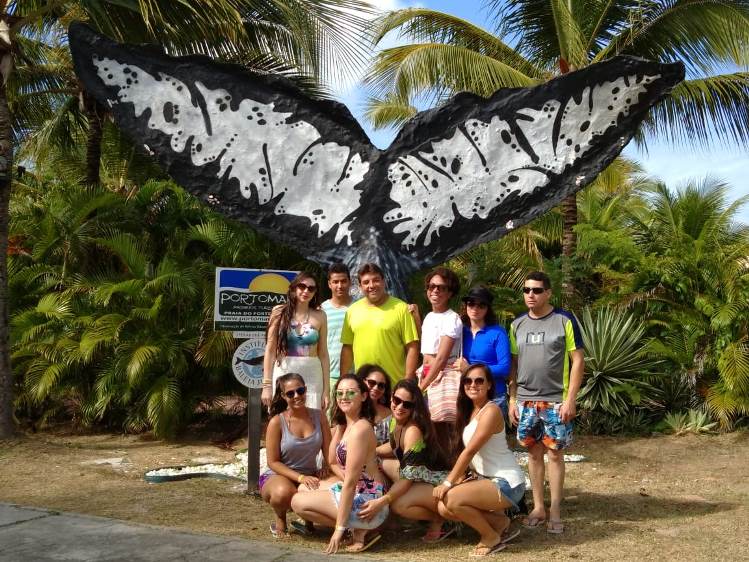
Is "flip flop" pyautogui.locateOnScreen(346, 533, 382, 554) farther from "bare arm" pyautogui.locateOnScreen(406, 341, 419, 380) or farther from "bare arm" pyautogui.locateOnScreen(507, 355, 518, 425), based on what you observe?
"bare arm" pyautogui.locateOnScreen(507, 355, 518, 425)

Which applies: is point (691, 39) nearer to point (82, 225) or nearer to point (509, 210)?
point (509, 210)

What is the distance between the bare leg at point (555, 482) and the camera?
5.18 meters

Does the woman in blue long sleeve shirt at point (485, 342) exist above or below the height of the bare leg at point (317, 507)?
above

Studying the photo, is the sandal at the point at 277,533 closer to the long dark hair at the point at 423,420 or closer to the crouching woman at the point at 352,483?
the crouching woman at the point at 352,483

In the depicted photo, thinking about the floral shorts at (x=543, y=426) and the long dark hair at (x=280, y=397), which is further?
the floral shorts at (x=543, y=426)

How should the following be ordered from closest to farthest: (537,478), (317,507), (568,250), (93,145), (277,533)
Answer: (317,507)
(277,533)
(537,478)
(568,250)
(93,145)

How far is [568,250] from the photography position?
1213 centimetres

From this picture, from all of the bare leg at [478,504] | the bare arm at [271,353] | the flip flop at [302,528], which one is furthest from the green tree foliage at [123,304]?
the bare leg at [478,504]

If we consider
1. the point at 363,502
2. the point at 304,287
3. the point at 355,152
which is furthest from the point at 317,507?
the point at 355,152

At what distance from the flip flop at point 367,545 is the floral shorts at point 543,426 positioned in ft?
3.72

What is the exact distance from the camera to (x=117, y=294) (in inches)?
399

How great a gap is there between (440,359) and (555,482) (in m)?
1.07

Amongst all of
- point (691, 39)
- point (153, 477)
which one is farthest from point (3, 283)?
point (691, 39)

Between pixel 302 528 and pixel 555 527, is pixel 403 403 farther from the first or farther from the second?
pixel 555 527
